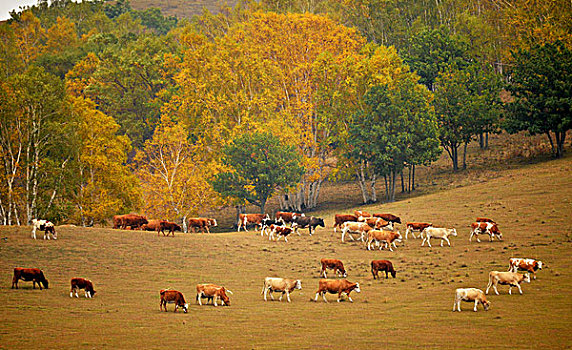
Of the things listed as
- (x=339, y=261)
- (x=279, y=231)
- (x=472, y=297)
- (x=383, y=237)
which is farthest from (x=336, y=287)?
(x=279, y=231)

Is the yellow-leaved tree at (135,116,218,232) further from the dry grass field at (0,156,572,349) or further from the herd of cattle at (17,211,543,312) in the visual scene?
the dry grass field at (0,156,572,349)

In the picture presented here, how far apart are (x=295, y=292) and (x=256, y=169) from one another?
47221 mm

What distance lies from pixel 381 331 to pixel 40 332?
40.2 ft

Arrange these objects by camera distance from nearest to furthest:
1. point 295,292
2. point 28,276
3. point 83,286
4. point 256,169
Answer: point 83,286 → point 28,276 → point 295,292 → point 256,169

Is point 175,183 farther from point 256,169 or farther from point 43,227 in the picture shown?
point 43,227

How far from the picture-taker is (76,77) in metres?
120

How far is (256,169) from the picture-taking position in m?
80.7

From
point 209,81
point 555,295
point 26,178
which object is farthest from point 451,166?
point 555,295

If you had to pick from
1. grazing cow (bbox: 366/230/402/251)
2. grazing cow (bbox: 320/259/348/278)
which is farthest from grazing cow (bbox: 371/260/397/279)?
grazing cow (bbox: 366/230/402/251)

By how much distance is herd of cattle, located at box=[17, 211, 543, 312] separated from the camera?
2973 centimetres

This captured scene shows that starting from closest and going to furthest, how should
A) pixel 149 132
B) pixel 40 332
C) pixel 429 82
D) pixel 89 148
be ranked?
pixel 40 332 < pixel 89 148 < pixel 429 82 < pixel 149 132

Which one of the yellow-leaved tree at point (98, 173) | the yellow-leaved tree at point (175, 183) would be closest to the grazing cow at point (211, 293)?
the yellow-leaved tree at point (98, 173)

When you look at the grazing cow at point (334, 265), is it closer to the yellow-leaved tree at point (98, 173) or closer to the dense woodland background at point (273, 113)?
the dense woodland background at point (273, 113)

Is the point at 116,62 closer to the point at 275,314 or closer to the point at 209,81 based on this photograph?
the point at 209,81
